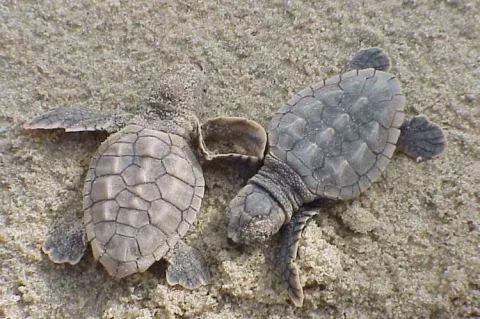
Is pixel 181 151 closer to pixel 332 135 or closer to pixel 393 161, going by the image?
pixel 332 135

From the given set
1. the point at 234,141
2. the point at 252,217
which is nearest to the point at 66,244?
the point at 252,217

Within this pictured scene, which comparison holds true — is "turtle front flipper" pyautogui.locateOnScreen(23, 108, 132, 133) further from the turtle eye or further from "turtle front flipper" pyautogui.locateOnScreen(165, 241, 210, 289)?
the turtle eye

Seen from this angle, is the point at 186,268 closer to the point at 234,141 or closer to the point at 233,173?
the point at 233,173

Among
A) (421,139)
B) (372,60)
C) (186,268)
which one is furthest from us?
(372,60)


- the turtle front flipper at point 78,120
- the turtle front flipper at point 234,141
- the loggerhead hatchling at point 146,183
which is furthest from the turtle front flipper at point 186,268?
the turtle front flipper at point 78,120

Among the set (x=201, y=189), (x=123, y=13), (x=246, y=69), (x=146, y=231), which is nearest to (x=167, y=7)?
(x=123, y=13)
